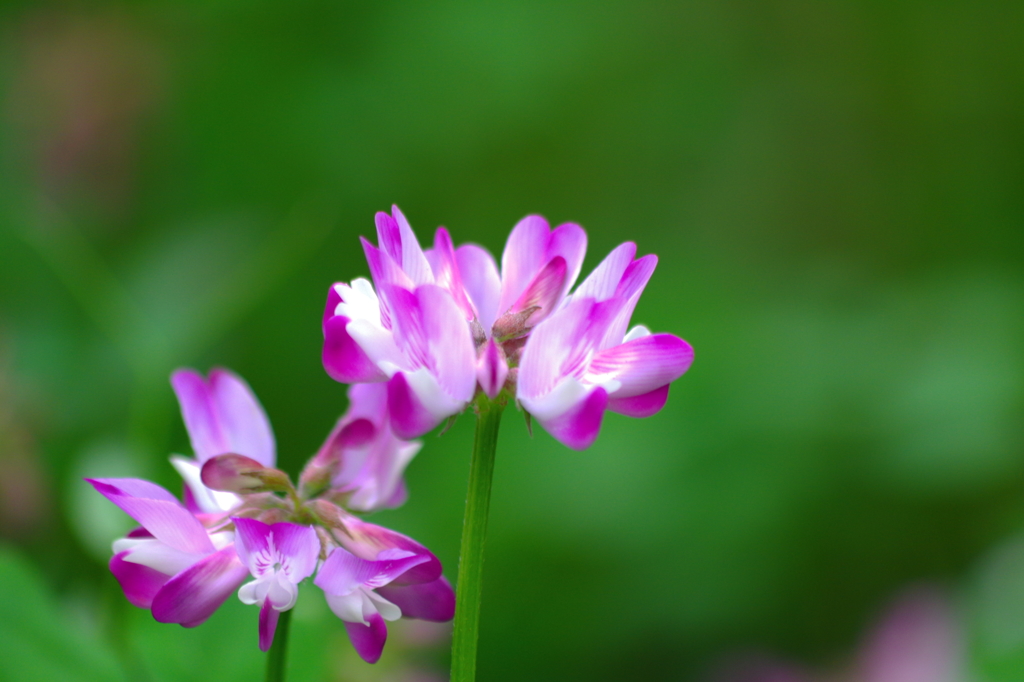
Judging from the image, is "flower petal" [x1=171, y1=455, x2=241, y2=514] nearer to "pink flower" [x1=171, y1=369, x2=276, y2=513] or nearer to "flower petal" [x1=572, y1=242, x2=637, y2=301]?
"pink flower" [x1=171, y1=369, x2=276, y2=513]

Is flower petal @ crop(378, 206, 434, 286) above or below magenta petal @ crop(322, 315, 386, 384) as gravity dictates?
above

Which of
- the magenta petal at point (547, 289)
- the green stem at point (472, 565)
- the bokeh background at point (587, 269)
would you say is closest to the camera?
the green stem at point (472, 565)

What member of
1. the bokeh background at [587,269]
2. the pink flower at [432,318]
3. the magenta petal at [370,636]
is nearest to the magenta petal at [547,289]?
the pink flower at [432,318]

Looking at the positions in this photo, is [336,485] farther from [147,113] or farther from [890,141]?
[890,141]

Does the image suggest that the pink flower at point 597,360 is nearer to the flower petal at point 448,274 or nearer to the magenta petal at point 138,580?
the flower petal at point 448,274

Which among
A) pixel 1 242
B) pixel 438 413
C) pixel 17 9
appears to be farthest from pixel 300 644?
pixel 17 9

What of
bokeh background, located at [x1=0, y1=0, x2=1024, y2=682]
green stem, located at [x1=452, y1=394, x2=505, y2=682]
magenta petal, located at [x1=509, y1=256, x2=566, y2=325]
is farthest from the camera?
bokeh background, located at [x1=0, y1=0, x2=1024, y2=682]

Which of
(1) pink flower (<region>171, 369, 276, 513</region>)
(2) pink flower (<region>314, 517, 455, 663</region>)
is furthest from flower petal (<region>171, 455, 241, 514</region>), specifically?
(2) pink flower (<region>314, 517, 455, 663</region>)
